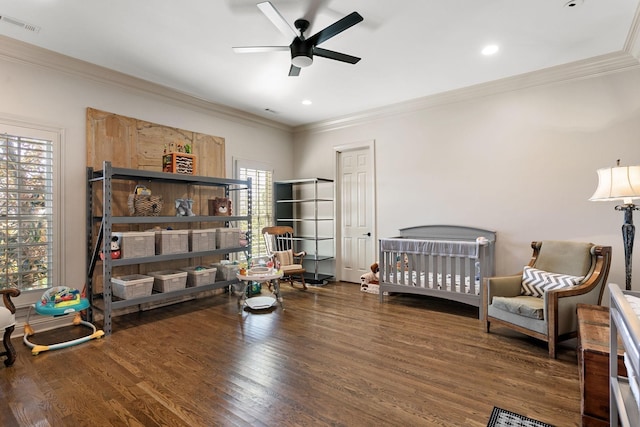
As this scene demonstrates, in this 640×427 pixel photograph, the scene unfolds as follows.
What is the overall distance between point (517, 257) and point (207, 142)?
4529 mm

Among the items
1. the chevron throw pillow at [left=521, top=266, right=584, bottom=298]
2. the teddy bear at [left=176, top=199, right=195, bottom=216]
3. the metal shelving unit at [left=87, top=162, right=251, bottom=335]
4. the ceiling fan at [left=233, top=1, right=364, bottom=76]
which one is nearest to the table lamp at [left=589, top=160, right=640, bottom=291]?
the chevron throw pillow at [left=521, top=266, right=584, bottom=298]

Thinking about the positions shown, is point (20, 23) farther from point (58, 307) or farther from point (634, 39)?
point (634, 39)

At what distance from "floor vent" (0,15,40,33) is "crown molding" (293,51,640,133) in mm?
3952

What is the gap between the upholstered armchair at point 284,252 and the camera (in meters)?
4.98

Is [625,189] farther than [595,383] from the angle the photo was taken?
Yes

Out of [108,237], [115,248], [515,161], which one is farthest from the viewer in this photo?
[515,161]

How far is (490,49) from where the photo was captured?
10.8 ft

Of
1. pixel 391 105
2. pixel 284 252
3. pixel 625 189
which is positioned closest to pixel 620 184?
pixel 625 189

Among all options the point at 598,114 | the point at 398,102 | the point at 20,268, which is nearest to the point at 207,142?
the point at 20,268

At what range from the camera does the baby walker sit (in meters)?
2.85

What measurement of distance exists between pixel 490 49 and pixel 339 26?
1835 millimetres

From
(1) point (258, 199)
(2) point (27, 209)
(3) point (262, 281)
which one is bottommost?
(3) point (262, 281)

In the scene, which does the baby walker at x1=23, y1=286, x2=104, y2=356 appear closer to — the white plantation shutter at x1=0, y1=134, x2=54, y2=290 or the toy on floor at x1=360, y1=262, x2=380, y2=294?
the white plantation shutter at x1=0, y1=134, x2=54, y2=290

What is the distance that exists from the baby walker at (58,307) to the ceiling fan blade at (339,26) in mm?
3289
